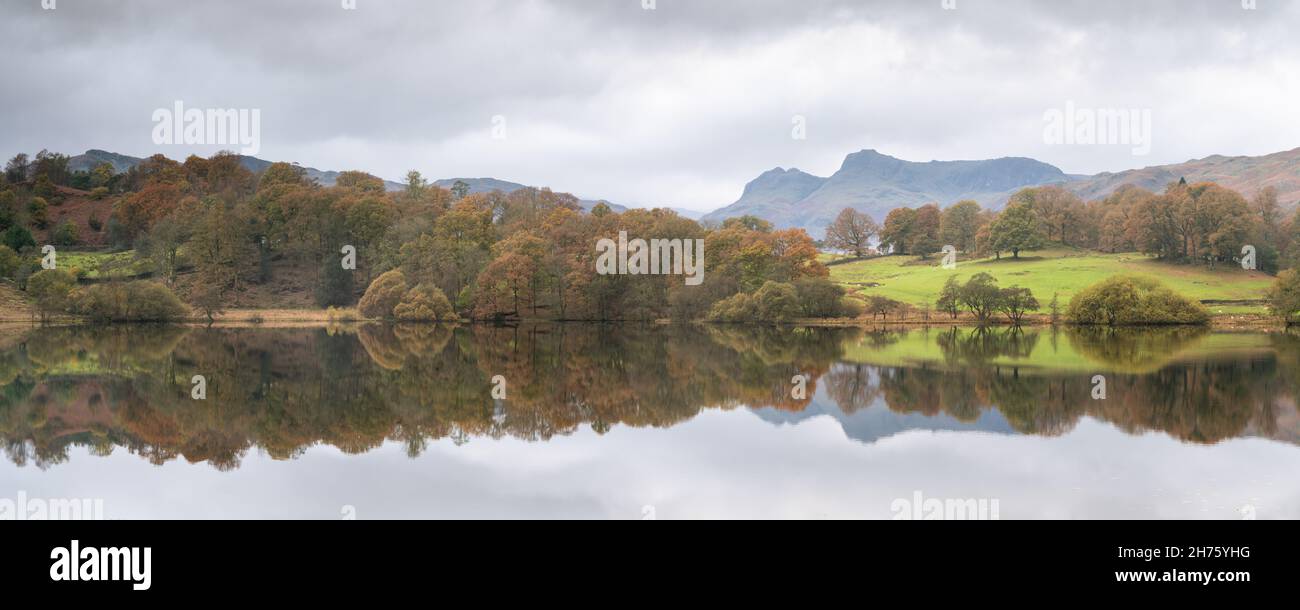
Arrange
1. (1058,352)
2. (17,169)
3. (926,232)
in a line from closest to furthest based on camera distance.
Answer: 1. (1058,352)
2. (926,232)
3. (17,169)

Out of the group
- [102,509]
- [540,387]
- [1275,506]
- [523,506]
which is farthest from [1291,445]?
[102,509]

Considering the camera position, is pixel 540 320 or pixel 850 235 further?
pixel 850 235

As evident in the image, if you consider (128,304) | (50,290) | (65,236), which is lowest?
(128,304)

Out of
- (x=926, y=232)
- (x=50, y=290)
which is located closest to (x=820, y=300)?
(x=926, y=232)

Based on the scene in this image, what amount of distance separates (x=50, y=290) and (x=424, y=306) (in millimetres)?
35345

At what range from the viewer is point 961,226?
118 metres

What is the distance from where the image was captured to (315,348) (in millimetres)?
41438

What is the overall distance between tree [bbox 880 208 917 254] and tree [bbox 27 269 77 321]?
10004cm

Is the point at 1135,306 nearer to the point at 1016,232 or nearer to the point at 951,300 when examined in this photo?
the point at 951,300

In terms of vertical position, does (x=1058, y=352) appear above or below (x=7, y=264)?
below

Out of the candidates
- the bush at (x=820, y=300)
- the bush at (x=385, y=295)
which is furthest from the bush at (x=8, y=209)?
the bush at (x=820, y=300)

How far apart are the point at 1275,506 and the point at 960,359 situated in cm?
2261

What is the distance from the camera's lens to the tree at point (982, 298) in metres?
67.7
